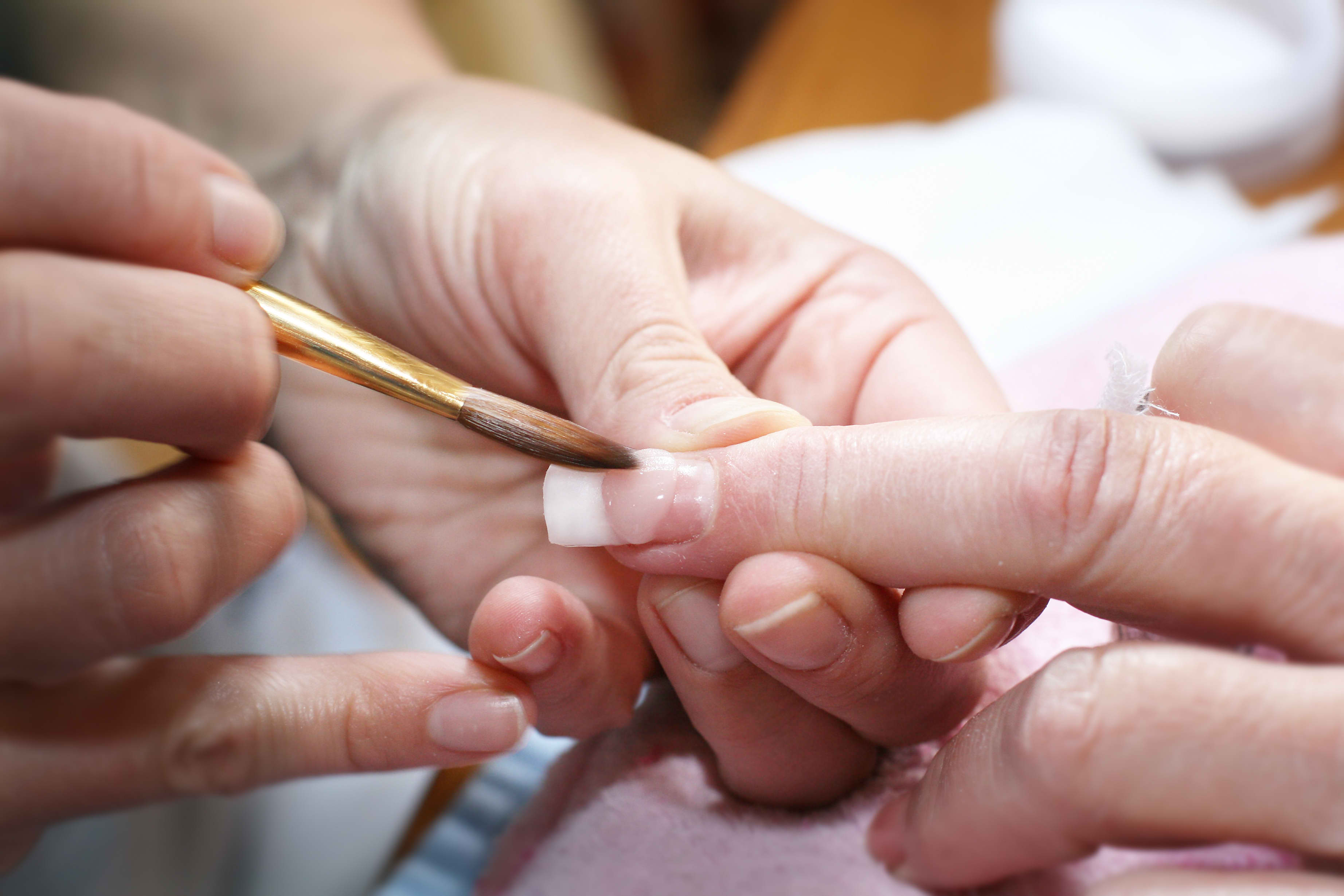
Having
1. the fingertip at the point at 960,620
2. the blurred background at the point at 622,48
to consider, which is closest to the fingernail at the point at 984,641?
the fingertip at the point at 960,620

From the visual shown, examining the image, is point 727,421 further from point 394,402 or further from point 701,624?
point 394,402

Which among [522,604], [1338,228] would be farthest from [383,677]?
[1338,228]

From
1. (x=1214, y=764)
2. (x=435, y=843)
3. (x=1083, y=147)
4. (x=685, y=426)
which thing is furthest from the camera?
(x=1083, y=147)

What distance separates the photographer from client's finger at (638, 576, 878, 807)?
1.38ft

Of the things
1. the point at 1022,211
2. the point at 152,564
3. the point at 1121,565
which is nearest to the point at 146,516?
the point at 152,564

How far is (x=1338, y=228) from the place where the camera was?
928 millimetres

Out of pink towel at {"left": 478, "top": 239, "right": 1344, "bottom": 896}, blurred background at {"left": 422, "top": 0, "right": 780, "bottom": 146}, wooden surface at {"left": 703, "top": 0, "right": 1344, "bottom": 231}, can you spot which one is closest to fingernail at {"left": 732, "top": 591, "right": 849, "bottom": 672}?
pink towel at {"left": 478, "top": 239, "right": 1344, "bottom": 896}

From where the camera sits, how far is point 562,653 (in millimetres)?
446

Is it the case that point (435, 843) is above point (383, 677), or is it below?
below

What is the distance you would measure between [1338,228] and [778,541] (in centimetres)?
84

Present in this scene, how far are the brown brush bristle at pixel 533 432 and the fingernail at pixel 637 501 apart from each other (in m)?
0.01

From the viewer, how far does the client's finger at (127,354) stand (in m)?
0.27

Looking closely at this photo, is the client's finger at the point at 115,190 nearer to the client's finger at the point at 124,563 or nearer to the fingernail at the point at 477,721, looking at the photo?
the client's finger at the point at 124,563

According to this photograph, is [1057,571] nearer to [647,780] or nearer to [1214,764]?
[1214,764]
